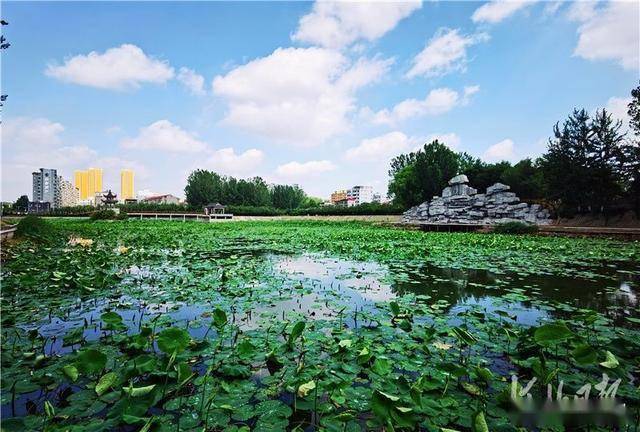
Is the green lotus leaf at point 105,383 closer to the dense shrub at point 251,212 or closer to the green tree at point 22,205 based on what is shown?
the dense shrub at point 251,212

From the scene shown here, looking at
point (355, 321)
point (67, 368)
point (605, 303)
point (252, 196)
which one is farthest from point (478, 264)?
point (252, 196)

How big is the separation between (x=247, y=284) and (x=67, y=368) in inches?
139

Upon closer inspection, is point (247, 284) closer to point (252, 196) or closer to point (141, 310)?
point (141, 310)

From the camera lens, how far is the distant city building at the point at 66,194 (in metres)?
88.0

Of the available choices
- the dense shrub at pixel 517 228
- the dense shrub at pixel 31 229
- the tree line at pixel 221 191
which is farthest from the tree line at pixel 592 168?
the tree line at pixel 221 191

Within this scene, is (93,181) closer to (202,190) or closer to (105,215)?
(202,190)

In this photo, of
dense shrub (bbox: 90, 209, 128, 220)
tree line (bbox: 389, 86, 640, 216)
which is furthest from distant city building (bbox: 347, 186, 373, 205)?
tree line (bbox: 389, 86, 640, 216)

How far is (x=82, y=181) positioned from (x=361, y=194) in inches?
4213

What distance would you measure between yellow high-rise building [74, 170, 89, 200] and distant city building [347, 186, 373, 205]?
9988 centimetres

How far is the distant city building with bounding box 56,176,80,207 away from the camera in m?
88.0

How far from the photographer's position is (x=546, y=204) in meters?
21.9

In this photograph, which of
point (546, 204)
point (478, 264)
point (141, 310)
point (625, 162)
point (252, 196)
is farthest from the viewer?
point (252, 196)

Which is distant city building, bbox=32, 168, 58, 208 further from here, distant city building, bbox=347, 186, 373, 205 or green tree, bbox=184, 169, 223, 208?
distant city building, bbox=347, 186, 373, 205

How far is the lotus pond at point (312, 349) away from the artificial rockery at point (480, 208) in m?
16.8
